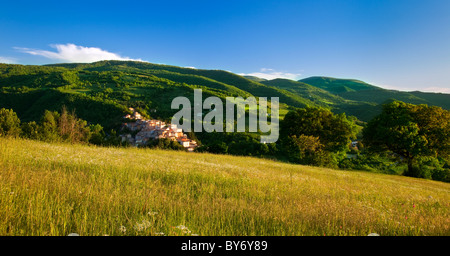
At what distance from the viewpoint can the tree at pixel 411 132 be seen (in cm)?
2454

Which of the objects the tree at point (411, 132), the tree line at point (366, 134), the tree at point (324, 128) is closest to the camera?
the tree line at point (366, 134)

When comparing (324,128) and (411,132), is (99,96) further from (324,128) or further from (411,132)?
(411,132)

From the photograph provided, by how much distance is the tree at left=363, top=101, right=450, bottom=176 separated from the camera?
24539mm

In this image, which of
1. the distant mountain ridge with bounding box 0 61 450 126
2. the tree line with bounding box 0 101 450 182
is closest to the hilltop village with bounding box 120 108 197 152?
the distant mountain ridge with bounding box 0 61 450 126

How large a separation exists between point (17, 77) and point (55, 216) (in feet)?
762

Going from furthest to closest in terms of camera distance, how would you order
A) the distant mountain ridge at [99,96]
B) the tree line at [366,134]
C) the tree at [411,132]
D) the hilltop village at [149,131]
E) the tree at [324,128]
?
1. the distant mountain ridge at [99,96]
2. the hilltop village at [149,131]
3. the tree at [324,128]
4. the tree at [411,132]
5. the tree line at [366,134]

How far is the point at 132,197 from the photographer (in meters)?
3.86

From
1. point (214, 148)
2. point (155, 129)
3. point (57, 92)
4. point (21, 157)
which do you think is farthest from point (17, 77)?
point (21, 157)

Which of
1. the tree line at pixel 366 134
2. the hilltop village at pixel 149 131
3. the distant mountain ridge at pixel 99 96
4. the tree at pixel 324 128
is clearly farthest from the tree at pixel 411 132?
the hilltop village at pixel 149 131

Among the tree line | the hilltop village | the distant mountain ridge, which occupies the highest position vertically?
the distant mountain ridge

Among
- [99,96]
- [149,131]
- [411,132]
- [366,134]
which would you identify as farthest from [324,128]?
[99,96]

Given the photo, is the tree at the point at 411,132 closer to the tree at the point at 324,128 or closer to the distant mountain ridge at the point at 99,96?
the tree at the point at 324,128

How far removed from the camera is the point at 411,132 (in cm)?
2436

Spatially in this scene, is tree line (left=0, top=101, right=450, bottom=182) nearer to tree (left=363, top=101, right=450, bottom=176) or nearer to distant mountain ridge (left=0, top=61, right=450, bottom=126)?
tree (left=363, top=101, right=450, bottom=176)
